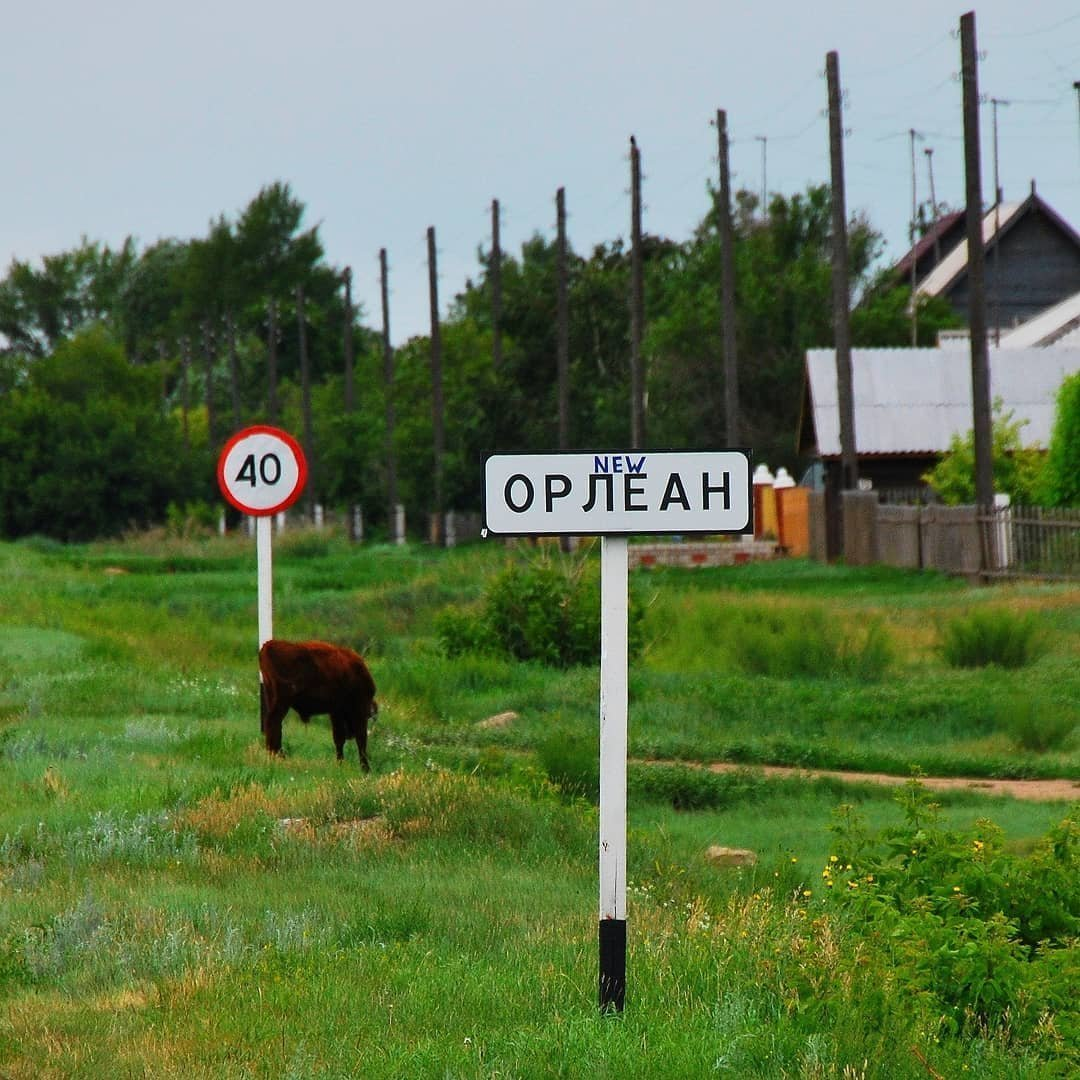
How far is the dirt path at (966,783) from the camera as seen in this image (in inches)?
622

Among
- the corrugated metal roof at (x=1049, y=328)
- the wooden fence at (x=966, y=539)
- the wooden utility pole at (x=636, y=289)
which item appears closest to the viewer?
the wooden fence at (x=966, y=539)

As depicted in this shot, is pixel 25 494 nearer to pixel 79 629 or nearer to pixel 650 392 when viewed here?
pixel 650 392

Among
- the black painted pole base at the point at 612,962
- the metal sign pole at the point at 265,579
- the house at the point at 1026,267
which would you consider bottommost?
the black painted pole base at the point at 612,962

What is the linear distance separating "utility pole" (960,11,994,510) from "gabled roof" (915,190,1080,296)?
45.6 m

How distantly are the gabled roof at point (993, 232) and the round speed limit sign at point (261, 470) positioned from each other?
70324mm

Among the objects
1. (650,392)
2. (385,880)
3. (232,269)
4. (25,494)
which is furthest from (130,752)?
(232,269)

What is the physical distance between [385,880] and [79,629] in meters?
18.3

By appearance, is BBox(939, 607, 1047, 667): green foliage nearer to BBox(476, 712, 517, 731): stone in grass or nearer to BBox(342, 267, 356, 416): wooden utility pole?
BBox(476, 712, 517, 731): stone in grass

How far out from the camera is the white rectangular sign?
6645mm

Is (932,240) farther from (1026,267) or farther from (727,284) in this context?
(727,284)

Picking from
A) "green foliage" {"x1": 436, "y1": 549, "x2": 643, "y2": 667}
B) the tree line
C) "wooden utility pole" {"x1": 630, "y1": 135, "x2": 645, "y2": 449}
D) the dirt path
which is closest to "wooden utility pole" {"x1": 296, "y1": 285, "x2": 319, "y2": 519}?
the tree line

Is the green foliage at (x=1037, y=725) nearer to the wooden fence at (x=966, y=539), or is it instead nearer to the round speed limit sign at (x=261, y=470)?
the round speed limit sign at (x=261, y=470)

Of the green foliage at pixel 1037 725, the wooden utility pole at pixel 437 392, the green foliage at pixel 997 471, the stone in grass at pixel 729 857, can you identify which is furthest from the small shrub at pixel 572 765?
the wooden utility pole at pixel 437 392

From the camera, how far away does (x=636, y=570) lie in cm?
4728
